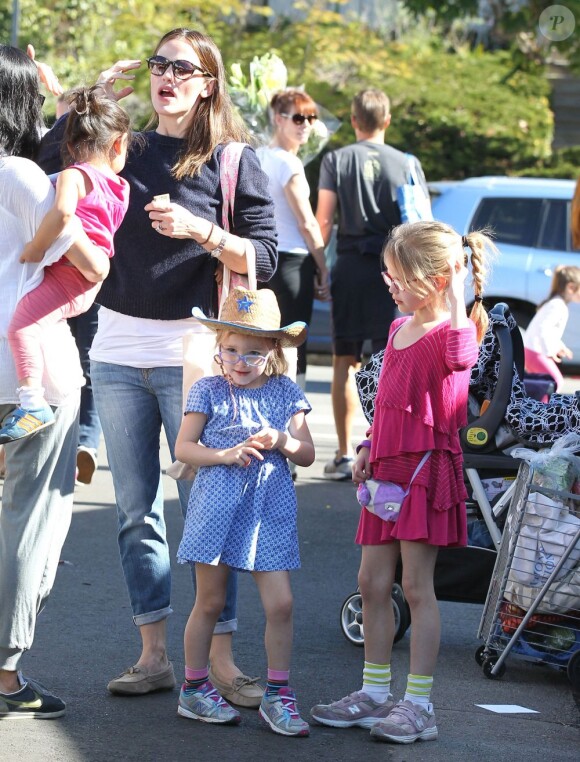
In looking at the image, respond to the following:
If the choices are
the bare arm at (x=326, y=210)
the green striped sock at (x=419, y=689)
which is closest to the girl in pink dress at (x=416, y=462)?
the green striped sock at (x=419, y=689)

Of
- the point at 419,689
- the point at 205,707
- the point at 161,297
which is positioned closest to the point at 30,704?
the point at 205,707

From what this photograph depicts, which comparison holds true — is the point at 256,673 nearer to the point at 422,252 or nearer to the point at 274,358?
the point at 274,358

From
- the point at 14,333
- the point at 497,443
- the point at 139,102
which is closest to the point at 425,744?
the point at 497,443

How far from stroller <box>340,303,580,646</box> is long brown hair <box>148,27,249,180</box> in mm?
985

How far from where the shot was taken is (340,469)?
328 inches

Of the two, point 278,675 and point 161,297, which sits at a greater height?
point 161,297

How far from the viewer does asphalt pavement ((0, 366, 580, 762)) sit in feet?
12.6

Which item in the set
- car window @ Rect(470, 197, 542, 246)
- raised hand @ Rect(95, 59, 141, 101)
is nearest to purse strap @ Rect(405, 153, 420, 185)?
raised hand @ Rect(95, 59, 141, 101)

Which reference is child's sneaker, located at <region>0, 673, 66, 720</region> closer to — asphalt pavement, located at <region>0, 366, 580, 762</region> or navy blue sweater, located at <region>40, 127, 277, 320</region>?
asphalt pavement, located at <region>0, 366, 580, 762</region>

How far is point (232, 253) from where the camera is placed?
4133mm

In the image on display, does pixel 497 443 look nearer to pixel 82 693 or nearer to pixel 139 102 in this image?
pixel 82 693

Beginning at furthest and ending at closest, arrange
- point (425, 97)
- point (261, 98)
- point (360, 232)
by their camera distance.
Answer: point (425, 97) → point (261, 98) → point (360, 232)

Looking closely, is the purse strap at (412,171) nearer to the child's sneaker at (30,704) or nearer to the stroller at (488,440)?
the stroller at (488,440)

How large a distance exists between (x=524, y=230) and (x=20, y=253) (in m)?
10.2
